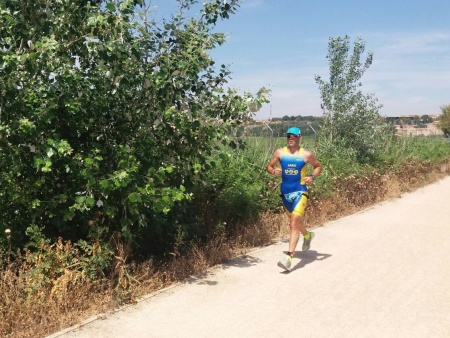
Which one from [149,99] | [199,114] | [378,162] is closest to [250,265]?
[199,114]

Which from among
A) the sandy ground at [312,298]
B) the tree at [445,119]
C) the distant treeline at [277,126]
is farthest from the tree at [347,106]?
the tree at [445,119]

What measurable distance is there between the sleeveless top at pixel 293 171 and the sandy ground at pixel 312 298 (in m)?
1.06

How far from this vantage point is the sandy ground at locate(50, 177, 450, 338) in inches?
166

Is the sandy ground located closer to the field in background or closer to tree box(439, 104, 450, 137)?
the field in background

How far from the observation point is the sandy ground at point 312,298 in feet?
13.8

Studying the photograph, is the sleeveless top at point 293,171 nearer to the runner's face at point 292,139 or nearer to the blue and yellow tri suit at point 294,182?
the blue and yellow tri suit at point 294,182

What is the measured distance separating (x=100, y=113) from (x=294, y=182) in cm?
275

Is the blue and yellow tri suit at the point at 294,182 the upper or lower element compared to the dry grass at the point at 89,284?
upper

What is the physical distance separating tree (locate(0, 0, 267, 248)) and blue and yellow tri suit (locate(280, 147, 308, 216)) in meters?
1.05

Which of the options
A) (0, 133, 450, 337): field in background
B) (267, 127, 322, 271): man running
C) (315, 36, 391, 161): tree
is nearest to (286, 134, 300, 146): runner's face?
(267, 127, 322, 271): man running

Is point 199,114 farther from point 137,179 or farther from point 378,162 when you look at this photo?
A: point 378,162

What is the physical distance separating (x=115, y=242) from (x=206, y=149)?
1.48 m

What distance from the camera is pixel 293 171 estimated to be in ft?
20.7

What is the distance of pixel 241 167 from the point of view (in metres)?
8.50
